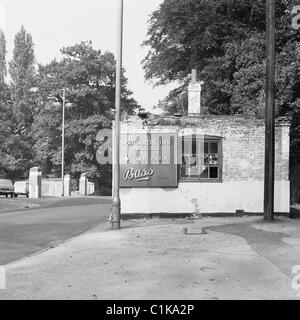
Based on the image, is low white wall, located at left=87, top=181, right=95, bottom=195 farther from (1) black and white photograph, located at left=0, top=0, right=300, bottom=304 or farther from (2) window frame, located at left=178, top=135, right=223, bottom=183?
(2) window frame, located at left=178, top=135, right=223, bottom=183

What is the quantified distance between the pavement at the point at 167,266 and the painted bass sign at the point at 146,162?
2.94m

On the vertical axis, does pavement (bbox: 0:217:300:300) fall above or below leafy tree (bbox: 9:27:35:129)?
below

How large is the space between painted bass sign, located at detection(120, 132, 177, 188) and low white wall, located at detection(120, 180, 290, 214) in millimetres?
264

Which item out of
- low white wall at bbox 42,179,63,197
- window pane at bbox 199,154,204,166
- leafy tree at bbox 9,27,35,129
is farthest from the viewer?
leafy tree at bbox 9,27,35,129

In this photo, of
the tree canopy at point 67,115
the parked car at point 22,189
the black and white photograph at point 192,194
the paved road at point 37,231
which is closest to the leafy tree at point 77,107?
the tree canopy at point 67,115

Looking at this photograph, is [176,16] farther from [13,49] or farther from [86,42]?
[13,49]

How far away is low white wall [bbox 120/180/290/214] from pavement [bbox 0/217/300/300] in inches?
106


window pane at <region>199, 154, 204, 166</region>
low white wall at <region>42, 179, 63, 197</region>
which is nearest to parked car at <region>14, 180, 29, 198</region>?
low white wall at <region>42, 179, 63, 197</region>

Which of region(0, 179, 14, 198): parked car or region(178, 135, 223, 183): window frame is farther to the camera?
region(0, 179, 14, 198): parked car

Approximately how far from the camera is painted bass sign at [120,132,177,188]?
57.0 feet

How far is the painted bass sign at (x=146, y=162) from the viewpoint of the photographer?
1736cm

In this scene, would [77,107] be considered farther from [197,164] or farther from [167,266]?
[167,266]

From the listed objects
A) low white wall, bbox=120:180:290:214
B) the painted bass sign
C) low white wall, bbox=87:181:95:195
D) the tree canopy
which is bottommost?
low white wall, bbox=87:181:95:195

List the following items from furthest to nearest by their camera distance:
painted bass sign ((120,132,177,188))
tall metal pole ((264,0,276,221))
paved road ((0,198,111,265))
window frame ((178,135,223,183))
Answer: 1. window frame ((178,135,223,183))
2. painted bass sign ((120,132,177,188))
3. tall metal pole ((264,0,276,221))
4. paved road ((0,198,111,265))
